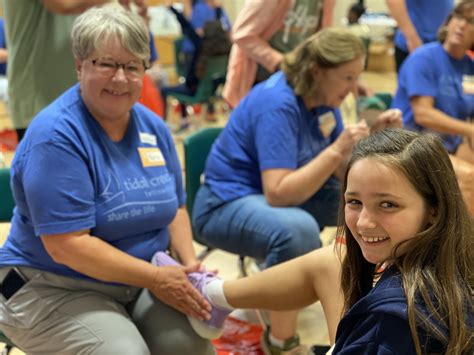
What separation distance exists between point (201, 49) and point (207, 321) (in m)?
4.25

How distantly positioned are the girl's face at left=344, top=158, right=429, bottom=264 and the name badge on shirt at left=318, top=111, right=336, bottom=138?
4.15ft

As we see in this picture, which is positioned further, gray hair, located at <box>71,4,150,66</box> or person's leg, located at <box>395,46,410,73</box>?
person's leg, located at <box>395,46,410,73</box>

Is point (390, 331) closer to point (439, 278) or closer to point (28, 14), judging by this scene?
point (439, 278)

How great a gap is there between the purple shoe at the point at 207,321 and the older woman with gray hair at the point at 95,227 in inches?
0.9

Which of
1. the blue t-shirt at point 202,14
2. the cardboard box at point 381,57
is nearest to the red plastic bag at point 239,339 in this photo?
the blue t-shirt at point 202,14

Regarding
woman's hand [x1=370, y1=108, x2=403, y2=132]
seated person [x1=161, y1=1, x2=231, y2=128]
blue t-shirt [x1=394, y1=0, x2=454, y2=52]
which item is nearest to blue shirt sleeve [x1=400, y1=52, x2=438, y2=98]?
woman's hand [x1=370, y1=108, x2=403, y2=132]

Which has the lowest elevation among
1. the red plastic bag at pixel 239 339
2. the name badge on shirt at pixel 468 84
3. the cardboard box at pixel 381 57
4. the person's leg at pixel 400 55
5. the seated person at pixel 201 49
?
the cardboard box at pixel 381 57

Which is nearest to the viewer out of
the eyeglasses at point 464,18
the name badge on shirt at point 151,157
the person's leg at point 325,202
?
the name badge on shirt at point 151,157

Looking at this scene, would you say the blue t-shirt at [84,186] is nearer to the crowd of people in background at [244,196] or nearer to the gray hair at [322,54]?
the crowd of people in background at [244,196]

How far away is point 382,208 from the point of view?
110 cm

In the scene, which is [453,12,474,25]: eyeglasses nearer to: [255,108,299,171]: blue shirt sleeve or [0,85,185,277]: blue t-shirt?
[255,108,299,171]: blue shirt sleeve

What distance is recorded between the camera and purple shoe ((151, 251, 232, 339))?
1.76 metres

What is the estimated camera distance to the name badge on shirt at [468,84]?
10.0ft

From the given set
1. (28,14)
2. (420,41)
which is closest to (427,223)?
(28,14)
